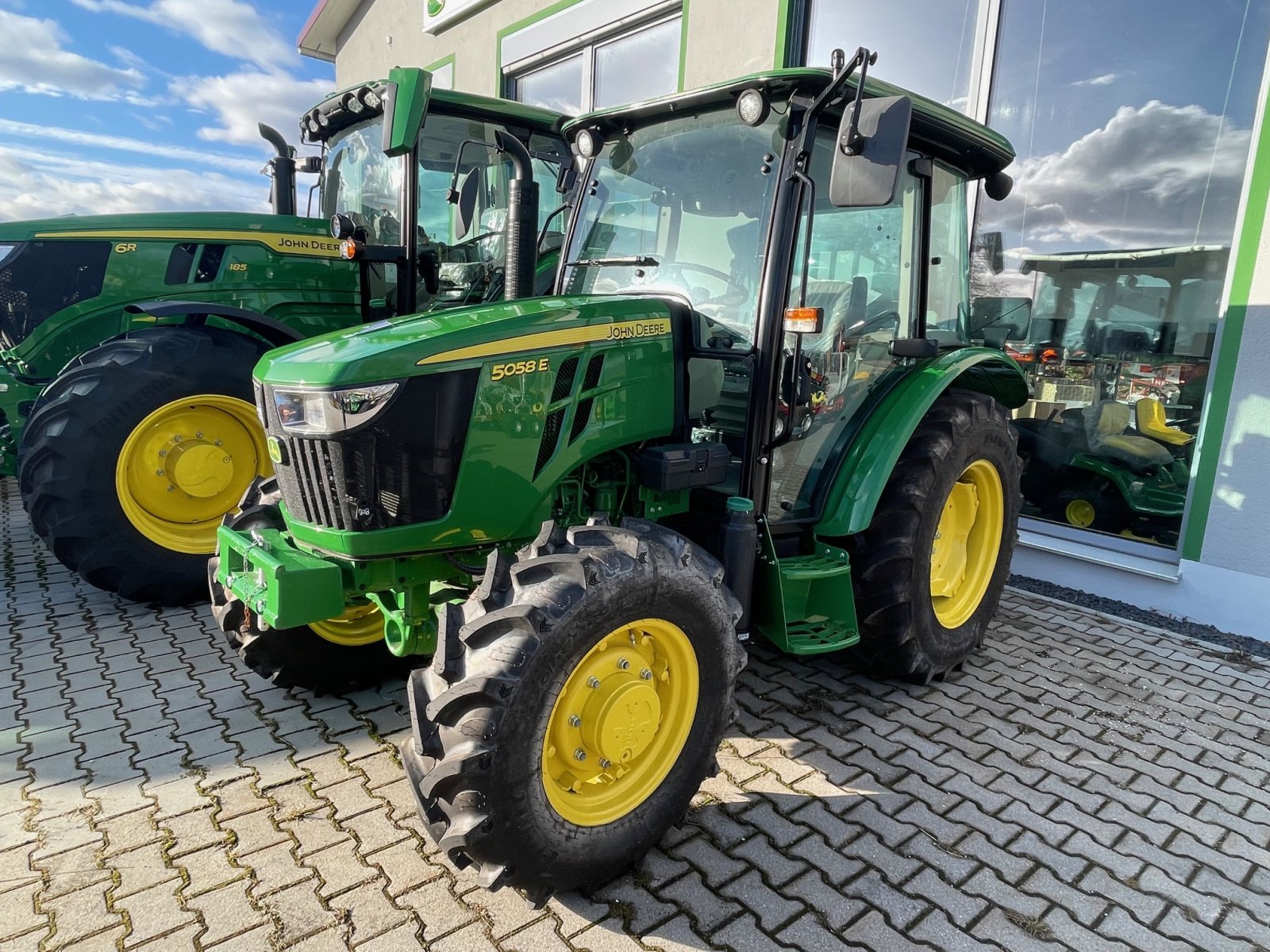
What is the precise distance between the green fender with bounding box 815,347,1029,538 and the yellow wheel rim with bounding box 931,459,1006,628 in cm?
50

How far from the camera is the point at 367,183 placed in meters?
5.08

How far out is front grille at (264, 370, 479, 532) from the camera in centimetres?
216

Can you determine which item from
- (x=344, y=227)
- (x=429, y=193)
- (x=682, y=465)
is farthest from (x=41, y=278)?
(x=682, y=465)

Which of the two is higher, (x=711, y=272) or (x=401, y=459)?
(x=711, y=272)

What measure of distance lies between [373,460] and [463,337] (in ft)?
1.35

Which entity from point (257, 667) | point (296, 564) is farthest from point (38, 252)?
point (296, 564)

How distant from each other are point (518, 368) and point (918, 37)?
480cm

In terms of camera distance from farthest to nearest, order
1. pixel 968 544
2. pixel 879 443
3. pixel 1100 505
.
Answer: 1. pixel 1100 505
2. pixel 968 544
3. pixel 879 443

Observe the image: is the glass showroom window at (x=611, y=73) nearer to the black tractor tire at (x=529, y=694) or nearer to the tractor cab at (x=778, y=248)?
the tractor cab at (x=778, y=248)

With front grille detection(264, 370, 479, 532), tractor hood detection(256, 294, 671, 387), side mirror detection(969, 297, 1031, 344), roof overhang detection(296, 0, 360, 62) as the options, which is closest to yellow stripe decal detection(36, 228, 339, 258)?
tractor hood detection(256, 294, 671, 387)

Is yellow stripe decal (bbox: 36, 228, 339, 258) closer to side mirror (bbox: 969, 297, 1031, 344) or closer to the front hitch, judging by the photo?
the front hitch

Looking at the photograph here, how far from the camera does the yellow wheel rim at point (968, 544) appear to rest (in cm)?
349

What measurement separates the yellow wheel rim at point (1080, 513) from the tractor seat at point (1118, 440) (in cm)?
31

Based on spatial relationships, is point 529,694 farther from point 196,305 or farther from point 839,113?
point 196,305
